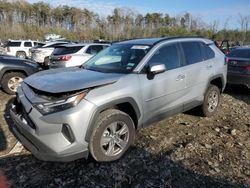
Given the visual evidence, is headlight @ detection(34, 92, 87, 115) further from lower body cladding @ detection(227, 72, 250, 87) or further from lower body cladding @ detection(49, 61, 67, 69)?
lower body cladding @ detection(49, 61, 67, 69)

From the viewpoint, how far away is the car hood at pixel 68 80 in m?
3.86

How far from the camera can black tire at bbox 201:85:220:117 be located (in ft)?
20.3

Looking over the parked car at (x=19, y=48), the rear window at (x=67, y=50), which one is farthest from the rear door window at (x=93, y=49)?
the parked car at (x=19, y=48)

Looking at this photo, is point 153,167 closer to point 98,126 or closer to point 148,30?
point 98,126

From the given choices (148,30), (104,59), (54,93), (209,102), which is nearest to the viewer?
(54,93)

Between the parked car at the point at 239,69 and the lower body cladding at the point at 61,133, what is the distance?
6.00m

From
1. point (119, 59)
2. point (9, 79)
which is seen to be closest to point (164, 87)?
point (119, 59)

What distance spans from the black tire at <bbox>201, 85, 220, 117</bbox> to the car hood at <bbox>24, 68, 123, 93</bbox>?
8.24ft

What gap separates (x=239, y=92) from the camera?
367 inches

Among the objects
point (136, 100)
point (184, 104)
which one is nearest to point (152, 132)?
point (184, 104)

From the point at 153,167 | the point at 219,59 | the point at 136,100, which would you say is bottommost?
the point at 153,167

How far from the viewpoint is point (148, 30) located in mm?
53281

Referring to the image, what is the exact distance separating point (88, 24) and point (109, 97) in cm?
5668

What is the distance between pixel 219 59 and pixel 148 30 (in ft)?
158
